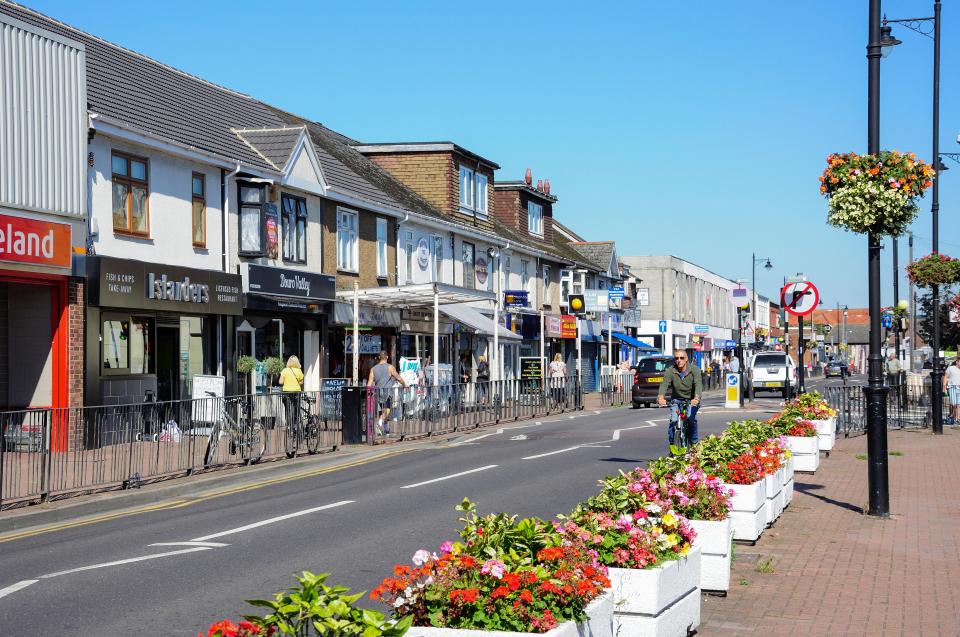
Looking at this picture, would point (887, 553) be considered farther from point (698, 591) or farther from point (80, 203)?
point (80, 203)

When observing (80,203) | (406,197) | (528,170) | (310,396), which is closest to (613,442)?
(310,396)

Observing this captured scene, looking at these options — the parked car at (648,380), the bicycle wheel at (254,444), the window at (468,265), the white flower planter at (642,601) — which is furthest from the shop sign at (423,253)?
the white flower planter at (642,601)

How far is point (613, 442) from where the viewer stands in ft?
71.6

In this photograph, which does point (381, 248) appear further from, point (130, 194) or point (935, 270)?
point (935, 270)

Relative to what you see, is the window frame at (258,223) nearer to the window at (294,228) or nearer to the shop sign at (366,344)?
the window at (294,228)

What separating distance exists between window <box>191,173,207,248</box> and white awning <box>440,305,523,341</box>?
11.4m

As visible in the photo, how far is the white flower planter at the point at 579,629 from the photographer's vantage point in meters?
4.51

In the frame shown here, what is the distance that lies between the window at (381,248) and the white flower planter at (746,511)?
927 inches

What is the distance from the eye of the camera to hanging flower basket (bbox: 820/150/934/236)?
466 inches

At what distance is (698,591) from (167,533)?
6532 mm

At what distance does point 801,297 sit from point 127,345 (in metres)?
13.4

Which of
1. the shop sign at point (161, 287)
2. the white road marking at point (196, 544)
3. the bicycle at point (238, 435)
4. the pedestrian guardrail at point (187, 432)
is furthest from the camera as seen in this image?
the shop sign at point (161, 287)

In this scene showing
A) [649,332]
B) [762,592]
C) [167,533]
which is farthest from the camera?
[649,332]

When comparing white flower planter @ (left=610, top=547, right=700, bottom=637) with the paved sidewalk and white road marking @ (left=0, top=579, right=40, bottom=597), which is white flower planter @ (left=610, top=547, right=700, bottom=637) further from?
white road marking @ (left=0, top=579, right=40, bottom=597)
